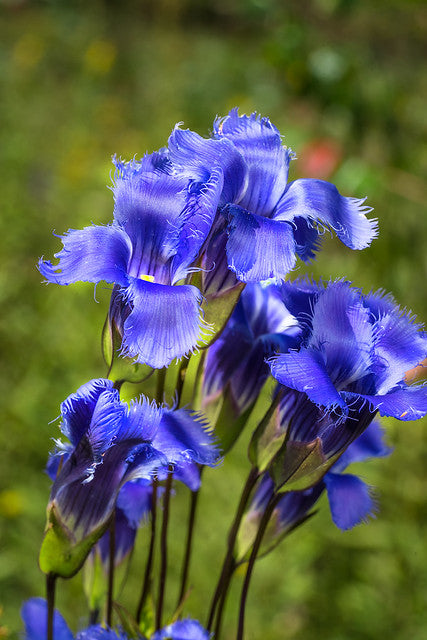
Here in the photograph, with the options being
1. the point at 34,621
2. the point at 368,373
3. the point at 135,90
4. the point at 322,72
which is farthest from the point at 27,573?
the point at 135,90

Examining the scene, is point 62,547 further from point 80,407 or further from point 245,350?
point 245,350

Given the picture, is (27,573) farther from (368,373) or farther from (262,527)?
(368,373)

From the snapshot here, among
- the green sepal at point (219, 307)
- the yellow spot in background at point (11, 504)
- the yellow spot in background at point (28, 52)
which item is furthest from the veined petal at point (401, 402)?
the yellow spot in background at point (28, 52)

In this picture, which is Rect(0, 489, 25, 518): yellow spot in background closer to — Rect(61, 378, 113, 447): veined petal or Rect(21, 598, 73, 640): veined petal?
Rect(21, 598, 73, 640): veined petal

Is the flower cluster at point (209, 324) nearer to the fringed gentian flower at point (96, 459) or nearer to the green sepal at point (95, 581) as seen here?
the fringed gentian flower at point (96, 459)

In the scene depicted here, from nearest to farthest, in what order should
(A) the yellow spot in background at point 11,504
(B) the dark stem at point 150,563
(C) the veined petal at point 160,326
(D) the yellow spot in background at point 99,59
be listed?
(C) the veined petal at point 160,326 → (B) the dark stem at point 150,563 → (A) the yellow spot in background at point 11,504 → (D) the yellow spot in background at point 99,59

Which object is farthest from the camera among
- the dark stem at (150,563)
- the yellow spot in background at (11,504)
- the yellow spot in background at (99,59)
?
the yellow spot in background at (99,59)

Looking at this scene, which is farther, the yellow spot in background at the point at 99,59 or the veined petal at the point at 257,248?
the yellow spot in background at the point at 99,59
